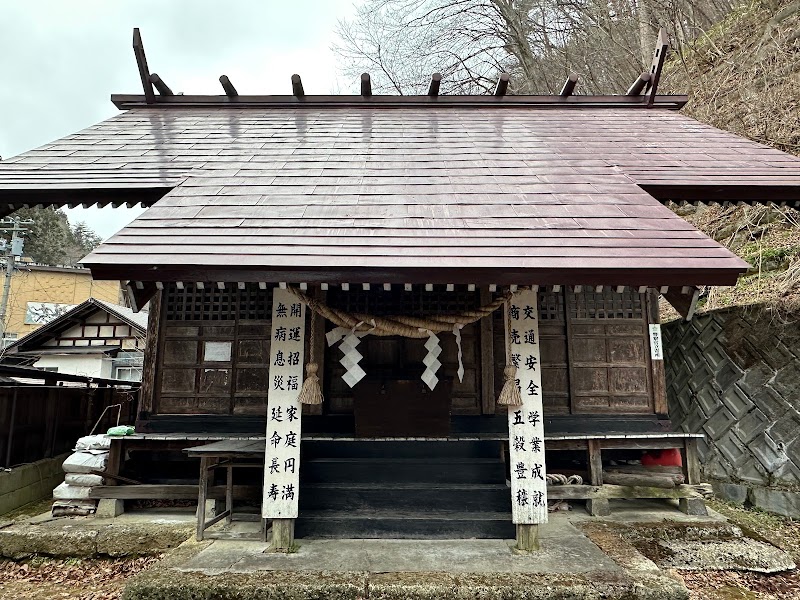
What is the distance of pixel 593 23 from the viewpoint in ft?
52.3

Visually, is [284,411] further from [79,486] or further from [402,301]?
[79,486]

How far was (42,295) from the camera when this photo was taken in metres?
27.6

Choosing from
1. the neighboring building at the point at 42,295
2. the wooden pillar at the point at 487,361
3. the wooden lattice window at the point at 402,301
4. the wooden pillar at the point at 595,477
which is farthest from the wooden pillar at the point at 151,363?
the neighboring building at the point at 42,295

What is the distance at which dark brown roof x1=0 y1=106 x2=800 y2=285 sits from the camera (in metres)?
3.94

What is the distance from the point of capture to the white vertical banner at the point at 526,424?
4355mm

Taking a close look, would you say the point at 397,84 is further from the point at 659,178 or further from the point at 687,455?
the point at 687,455

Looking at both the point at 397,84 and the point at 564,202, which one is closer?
the point at 564,202

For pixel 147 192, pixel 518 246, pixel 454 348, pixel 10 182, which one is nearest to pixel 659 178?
pixel 518 246

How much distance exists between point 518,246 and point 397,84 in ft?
52.6

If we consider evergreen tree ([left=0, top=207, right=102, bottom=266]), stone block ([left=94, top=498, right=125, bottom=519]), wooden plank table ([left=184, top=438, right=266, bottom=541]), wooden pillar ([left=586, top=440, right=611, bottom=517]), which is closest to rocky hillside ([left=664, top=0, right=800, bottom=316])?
wooden pillar ([left=586, top=440, right=611, bottom=517])

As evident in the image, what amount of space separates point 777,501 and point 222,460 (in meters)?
7.19

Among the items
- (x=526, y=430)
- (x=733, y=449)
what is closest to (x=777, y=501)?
(x=733, y=449)

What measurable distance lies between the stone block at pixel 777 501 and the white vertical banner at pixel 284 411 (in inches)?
245

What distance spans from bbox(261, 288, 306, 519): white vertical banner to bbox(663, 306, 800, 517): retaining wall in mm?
6238
